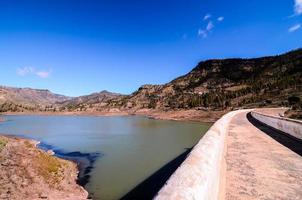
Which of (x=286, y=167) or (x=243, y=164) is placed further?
(x=243, y=164)

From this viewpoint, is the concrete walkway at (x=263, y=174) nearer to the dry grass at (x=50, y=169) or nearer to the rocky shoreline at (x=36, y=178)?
the rocky shoreline at (x=36, y=178)

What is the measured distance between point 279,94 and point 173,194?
361 ft

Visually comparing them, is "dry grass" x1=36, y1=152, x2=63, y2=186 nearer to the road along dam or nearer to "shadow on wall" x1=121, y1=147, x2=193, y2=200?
"shadow on wall" x1=121, y1=147, x2=193, y2=200

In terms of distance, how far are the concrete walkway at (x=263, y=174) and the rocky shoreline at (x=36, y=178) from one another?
9.87m

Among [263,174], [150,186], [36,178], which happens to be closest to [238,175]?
[263,174]

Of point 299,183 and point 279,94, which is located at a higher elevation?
point 279,94

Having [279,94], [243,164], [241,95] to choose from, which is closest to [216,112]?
[279,94]

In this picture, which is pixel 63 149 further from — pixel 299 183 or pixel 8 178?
pixel 299 183

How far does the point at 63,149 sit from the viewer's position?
Answer: 33500mm

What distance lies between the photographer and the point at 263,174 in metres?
7.63

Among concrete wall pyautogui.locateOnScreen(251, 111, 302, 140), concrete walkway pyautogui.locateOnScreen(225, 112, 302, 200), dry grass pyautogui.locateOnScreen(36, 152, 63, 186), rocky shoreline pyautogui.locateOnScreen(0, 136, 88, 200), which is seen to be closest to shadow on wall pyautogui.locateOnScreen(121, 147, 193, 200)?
rocky shoreline pyautogui.locateOnScreen(0, 136, 88, 200)

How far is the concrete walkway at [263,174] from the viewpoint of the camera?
600 cm

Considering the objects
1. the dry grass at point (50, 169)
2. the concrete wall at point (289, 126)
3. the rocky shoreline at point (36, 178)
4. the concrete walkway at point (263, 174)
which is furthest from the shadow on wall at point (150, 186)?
the concrete wall at point (289, 126)

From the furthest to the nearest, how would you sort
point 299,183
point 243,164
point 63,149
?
point 63,149
point 243,164
point 299,183
